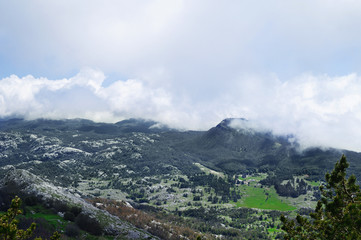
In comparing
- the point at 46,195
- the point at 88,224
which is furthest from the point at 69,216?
the point at 46,195

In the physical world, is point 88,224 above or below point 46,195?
below

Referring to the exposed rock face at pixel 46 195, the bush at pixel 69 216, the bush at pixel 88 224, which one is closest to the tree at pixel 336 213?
the bush at pixel 88 224

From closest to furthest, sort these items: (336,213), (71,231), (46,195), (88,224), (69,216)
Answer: (336,213) → (71,231) → (69,216) → (88,224) → (46,195)

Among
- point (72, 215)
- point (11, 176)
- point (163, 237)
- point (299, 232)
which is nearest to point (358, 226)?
point (299, 232)

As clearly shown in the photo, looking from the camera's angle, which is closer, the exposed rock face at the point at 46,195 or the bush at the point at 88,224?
the bush at the point at 88,224

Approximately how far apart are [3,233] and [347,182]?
130 ft

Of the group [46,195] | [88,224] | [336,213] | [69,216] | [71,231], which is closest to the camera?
[336,213]

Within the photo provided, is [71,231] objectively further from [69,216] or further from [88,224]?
[88,224]

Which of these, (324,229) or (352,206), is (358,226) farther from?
(324,229)

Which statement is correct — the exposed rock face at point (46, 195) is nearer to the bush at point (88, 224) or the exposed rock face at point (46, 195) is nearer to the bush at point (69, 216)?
the bush at point (88, 224)

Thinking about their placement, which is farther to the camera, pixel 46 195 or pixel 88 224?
pixel 46 195

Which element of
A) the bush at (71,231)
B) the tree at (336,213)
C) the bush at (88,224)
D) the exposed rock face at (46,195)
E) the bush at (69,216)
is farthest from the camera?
the exposed rock face at (46,195)

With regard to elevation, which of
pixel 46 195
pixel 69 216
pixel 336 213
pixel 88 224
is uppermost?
pixel 336 213

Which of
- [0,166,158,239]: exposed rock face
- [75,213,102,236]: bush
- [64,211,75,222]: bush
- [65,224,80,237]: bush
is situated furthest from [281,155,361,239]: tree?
[64,211,75,222]: bush
